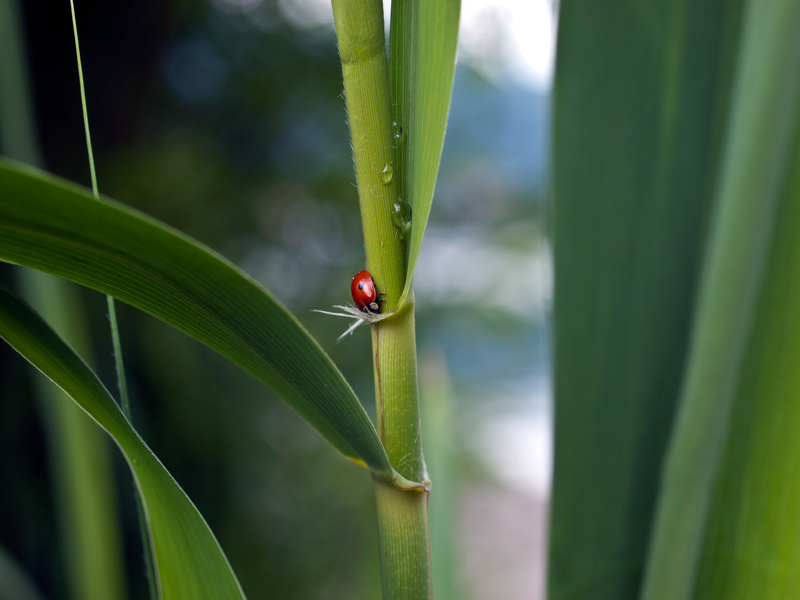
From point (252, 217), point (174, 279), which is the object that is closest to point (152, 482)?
point (174, 279)

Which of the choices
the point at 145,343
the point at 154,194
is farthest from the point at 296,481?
the point at 154,194

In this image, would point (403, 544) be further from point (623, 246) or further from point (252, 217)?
point (252, 217)

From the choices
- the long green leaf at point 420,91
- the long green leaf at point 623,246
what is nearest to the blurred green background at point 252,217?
the long green leaf at point 623,246

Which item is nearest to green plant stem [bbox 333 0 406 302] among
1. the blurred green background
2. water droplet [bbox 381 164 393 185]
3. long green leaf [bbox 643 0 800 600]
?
water droplet [bbox 381 164 393 185]

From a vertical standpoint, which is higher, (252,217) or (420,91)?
(252,217)

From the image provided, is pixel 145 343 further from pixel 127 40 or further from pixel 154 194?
pixel 127 40
